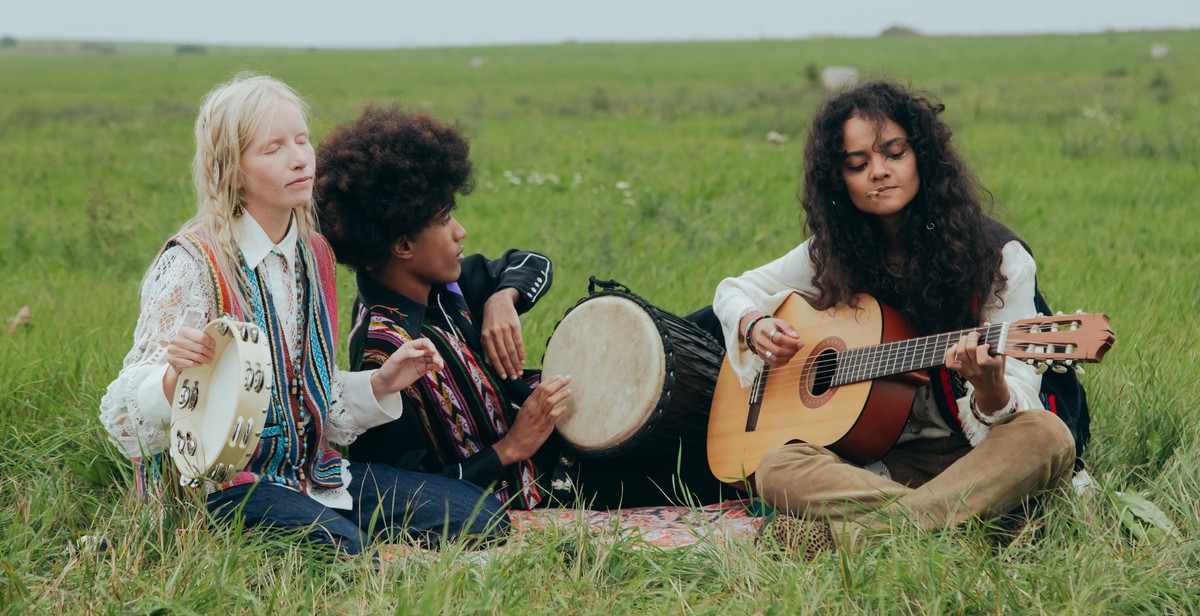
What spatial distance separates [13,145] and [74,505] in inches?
462

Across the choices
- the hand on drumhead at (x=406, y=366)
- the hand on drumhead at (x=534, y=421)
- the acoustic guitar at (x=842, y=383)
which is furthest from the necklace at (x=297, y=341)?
the acoustic guitar at (x=842, y=383)

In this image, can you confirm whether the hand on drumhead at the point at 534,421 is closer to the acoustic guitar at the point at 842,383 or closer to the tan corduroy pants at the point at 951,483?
the acoustic guitar at the point at 842,383

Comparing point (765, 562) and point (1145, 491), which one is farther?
point (1145, 491)

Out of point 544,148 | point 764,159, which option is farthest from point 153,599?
point 544,148

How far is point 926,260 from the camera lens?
11.6 ft

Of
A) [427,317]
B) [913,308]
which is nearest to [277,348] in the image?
[427,317]

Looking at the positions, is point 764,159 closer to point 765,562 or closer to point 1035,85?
point 765,562

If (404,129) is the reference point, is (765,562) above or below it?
below

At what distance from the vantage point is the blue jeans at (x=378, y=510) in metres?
3.17

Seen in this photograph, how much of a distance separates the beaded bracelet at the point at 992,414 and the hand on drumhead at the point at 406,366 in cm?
151

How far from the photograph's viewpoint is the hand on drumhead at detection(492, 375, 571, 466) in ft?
12.3

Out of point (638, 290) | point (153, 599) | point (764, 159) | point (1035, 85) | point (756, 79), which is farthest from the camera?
point (756, 79)

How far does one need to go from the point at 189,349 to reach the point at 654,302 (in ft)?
9.64

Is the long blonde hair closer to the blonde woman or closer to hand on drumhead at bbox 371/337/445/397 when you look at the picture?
the blonde woman
